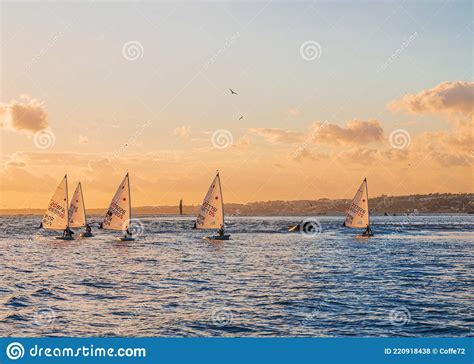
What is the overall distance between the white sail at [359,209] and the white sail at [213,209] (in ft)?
71.7

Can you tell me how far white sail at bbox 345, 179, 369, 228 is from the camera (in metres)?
98.4

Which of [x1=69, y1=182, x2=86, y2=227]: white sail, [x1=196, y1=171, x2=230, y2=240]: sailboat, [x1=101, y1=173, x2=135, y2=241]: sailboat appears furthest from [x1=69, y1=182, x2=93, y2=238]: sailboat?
[x1=196, y1=171, x2=230, y2=240]: sailboat

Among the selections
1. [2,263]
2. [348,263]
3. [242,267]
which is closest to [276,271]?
[242,267]

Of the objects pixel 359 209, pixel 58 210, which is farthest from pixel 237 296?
pixel 359 209

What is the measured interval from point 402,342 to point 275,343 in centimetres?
417

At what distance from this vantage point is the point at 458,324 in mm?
30109

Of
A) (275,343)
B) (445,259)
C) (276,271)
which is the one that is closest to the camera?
(275,343)

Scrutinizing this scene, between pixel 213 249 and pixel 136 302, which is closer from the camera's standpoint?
pixel 136 302

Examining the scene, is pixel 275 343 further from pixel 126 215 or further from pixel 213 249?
pixel 126 215

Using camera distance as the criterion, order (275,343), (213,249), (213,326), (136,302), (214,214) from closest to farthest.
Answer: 1. (275,343)
2. (213,326)
3. (136,302)
4. (213,249)
5. (214,214)

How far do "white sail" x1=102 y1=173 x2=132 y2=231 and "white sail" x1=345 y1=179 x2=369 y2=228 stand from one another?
34821mm

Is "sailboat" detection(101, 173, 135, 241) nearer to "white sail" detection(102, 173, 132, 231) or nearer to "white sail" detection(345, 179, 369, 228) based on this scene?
"white sail" detection(102, 173, 132, 231)

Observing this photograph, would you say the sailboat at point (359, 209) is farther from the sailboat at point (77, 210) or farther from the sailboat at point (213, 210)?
the sailboat at point (77, 210)

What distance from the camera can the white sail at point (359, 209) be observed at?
3875 inches
